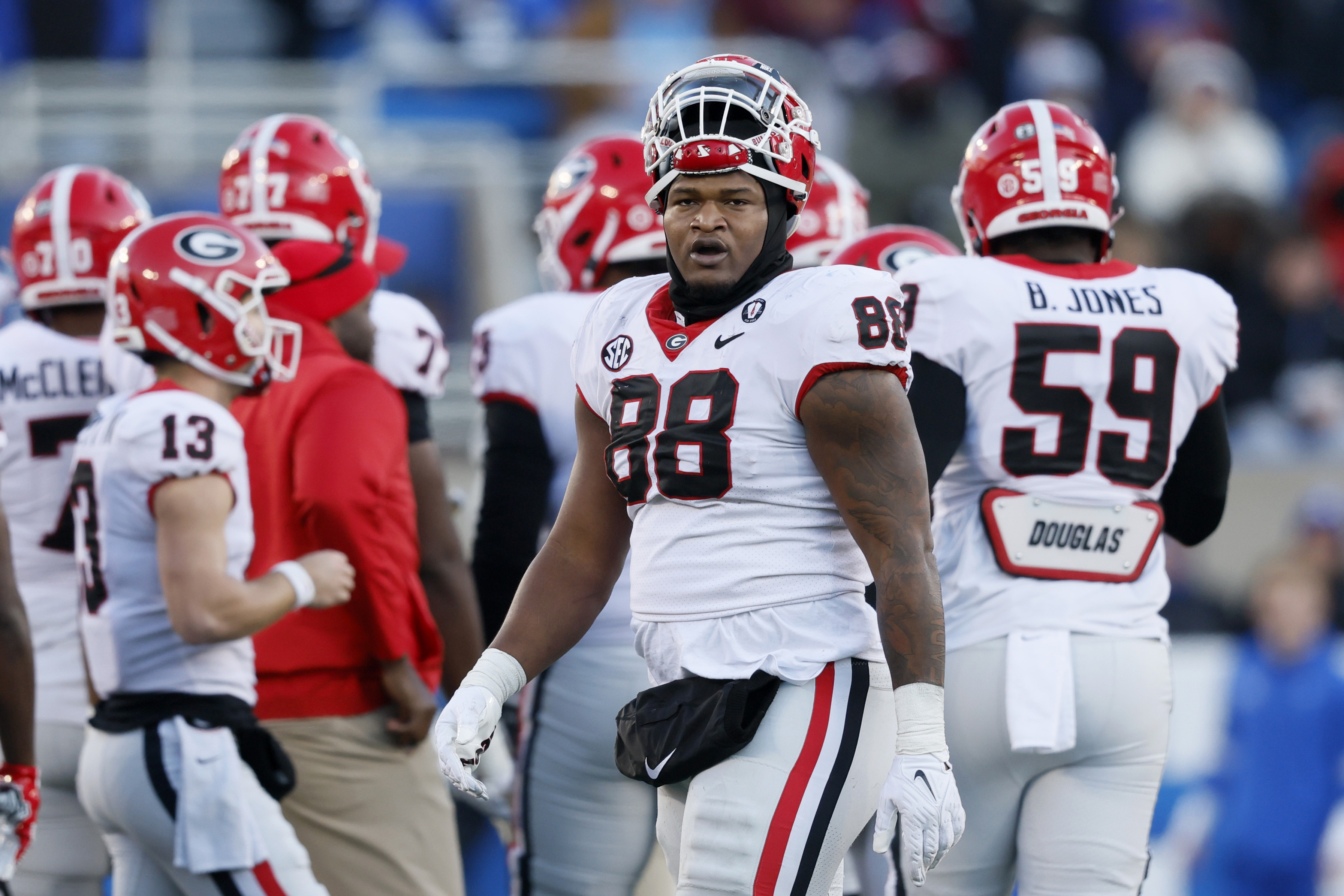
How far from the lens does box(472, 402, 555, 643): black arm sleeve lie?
4.45 metres

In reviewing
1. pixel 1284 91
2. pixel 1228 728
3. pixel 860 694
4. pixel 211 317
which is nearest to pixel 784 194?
pixel 860 694

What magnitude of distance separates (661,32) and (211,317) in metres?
8.39

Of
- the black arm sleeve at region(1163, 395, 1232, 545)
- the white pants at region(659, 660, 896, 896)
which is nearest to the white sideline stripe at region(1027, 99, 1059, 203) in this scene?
the black arm sleeve at region(1163, 395, 1232, 545)

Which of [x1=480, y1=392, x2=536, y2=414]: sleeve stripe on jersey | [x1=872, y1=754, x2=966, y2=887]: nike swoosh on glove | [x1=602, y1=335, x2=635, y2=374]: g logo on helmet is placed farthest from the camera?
[x1=480, y1=392, x2=536, y2=414]: sleeve stripe on jersey

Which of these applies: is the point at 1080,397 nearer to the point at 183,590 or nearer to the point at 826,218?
the point at 826,218

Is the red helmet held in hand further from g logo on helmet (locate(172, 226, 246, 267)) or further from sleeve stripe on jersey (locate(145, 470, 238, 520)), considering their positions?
sleeve stripe on jersey (locate(145, 470, 238, 520))

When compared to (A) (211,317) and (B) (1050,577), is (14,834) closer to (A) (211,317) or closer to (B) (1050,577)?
(A) (211,317)

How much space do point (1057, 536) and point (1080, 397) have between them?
31 centimetres

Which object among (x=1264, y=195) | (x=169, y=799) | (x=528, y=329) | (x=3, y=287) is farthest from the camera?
(x=1264, y=195)

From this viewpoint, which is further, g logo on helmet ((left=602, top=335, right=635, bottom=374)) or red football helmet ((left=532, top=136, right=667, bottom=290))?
red football helmet ((left=532, top=136, right=667, bottom=290))

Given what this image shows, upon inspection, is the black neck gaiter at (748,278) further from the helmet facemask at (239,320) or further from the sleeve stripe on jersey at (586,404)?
the helmet facemask at (239,320)

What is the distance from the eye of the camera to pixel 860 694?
310 cm

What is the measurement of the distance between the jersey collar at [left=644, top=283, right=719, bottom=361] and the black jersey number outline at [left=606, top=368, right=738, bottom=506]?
67 millimetres

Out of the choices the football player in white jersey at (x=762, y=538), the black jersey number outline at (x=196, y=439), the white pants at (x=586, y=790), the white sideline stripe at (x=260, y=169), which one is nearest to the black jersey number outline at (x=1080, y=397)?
the football player in white jersey at (x=762, y=538)
